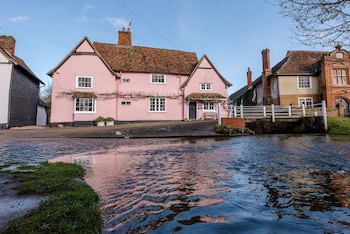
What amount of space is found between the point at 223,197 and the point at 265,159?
4050mm

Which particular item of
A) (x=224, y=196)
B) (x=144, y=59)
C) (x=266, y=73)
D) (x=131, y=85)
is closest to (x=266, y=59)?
(x=266, y=73)

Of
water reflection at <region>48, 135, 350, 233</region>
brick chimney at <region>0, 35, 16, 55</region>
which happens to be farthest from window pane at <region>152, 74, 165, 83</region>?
water reflection at <region>48, 135, 350, 233</region>

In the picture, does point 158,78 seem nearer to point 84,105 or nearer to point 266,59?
point 84,105

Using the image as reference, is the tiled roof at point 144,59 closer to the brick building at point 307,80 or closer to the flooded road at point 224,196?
the brick building at point 307,80

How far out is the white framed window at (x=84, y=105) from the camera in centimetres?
2408

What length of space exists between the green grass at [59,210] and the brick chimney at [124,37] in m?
27.2

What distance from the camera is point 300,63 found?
105 ft

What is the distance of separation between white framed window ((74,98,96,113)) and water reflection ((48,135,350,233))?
62.4 ft

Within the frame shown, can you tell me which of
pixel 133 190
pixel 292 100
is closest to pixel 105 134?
pixel 133 190

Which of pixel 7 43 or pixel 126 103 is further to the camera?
pixel 126 103

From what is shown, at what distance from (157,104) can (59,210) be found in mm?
24501

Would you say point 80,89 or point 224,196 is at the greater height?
point 80,89

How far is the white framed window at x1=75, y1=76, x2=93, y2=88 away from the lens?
24562mm

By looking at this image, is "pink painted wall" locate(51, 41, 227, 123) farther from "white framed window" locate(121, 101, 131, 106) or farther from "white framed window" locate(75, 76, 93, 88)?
"white framed window" locate(75, 76, 93, 88)
